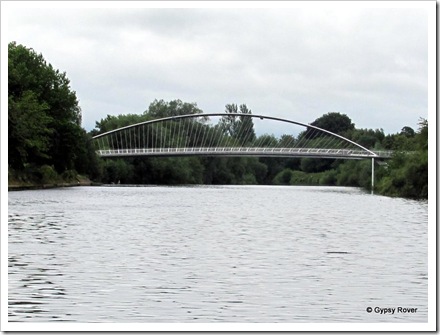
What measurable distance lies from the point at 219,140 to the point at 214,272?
116541mm

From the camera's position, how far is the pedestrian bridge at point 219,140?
12325 centimetres

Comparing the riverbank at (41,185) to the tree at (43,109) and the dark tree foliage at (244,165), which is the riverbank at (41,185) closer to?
the tree at (43,109)

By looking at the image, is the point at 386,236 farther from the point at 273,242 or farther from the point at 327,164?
the point at 327,164

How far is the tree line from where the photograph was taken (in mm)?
66938

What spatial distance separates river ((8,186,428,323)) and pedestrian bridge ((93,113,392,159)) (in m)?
90.6

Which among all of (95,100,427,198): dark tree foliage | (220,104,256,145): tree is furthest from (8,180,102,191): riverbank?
(220,104,256,145): tree

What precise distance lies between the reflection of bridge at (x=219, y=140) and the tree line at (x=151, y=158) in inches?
18.4

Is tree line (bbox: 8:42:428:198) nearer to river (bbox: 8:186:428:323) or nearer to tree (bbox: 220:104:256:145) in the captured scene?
tree (bbox: 220:104:256:145)

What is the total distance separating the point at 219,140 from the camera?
134500 millimetres

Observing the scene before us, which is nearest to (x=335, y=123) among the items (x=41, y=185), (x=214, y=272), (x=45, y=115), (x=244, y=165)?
(x=244, y=165)

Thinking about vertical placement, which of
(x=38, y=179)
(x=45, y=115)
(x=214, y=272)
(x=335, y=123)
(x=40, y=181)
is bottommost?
(x=214, y=272)

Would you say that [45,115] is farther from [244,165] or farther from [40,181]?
[244,165]

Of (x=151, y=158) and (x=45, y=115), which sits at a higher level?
(x=45, y=115)

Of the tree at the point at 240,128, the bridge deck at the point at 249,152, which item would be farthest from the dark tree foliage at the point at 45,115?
the tree at the point at 240,128
